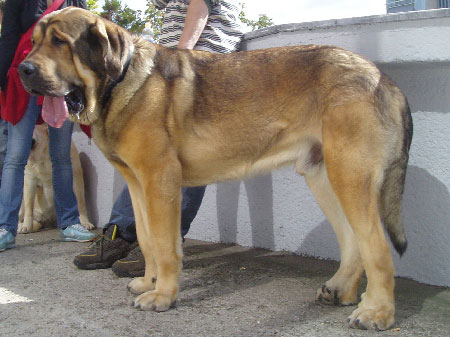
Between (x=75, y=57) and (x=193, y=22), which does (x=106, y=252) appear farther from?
(x=193, y=22)

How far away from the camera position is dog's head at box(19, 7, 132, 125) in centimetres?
318

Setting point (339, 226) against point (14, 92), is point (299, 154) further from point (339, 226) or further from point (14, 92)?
point (14, 92)

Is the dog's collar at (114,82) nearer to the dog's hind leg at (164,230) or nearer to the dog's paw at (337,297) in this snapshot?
the dog's hind leg at (164,230)

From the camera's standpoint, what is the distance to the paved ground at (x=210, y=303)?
2959 millimetres

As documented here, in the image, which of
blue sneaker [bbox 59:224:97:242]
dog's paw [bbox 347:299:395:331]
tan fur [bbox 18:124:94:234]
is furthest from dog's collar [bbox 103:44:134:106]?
tan fur [bbox 18:124:94:234]

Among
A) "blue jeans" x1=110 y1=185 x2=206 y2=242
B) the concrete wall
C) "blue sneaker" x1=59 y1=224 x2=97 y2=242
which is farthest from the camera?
"blue sneaker" x1=59 y1=224 x2=97 y2=242

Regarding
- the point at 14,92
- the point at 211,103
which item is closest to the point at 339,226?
the point at 211,103

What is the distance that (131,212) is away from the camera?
4477 mm

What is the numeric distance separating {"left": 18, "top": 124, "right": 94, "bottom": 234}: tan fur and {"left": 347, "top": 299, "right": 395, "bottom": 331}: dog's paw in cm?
438

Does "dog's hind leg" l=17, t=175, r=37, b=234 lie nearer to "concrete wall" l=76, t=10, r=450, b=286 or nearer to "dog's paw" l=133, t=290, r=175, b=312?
"concrete wall" l=76, t=10, r=450, b=286

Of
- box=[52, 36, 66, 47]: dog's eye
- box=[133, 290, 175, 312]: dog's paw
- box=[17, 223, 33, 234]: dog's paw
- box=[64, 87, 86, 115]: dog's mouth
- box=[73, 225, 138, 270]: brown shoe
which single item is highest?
box=[52, 36, 66, 47]: dog's eye

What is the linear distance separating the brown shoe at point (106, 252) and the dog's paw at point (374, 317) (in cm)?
216

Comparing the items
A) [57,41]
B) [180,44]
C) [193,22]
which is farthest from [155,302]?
[193,22]

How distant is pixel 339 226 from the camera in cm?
365
